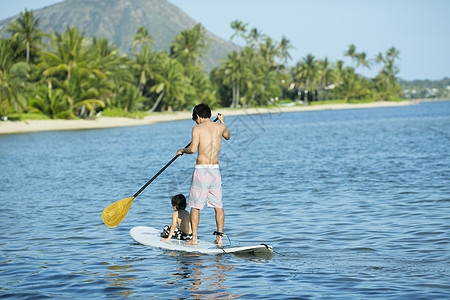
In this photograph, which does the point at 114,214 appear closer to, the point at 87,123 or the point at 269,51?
the point at 87,123

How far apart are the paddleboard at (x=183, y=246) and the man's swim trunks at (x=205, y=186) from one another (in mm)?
739

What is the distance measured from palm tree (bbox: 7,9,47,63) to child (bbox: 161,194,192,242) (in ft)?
179

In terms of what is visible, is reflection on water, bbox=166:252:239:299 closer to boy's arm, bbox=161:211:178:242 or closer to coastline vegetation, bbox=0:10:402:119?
boy's arm, bbox=161:211:178:242

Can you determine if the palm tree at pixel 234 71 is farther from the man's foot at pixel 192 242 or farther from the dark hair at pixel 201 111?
the dark hair at pixel 201 111

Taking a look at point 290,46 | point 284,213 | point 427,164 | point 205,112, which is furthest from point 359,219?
point 290,46

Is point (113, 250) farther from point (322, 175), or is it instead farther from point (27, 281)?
point (322, 175)

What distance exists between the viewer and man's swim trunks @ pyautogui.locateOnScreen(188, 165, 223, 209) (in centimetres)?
833

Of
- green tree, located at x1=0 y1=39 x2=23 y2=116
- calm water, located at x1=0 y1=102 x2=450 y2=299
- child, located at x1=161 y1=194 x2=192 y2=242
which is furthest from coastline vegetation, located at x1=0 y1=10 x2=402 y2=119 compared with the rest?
child, located at x1=161 y1=194 x2=192 y2=242

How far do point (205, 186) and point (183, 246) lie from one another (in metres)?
1.17

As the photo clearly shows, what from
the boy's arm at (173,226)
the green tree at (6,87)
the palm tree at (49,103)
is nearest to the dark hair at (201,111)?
the boy's arm at (173,226)

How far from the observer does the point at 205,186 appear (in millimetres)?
8336

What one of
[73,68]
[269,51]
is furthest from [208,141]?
[269,51]

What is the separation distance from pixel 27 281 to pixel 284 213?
20.0 feet

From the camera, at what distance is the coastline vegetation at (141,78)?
55.1 metres
